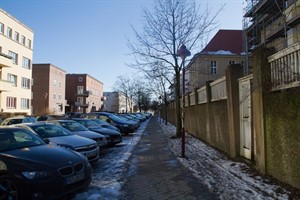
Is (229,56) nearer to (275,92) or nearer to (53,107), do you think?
(53,107)

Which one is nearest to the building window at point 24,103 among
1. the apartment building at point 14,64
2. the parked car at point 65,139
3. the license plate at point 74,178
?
the apartment building at point 14,64

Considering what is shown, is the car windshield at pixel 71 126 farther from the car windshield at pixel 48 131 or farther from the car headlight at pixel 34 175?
the car headlight at pixel 34 175

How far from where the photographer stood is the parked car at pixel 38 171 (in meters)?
5.15

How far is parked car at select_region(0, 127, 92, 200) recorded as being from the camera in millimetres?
5148

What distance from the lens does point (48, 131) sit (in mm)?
9453

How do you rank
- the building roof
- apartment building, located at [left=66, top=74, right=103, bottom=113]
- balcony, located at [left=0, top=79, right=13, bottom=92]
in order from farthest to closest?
1. apartment building, located at [left=66, top=74, right=103, bottom=113]
2. the building roof
3. balcony, located at [left=0, top=79, right=13, bottom=92]

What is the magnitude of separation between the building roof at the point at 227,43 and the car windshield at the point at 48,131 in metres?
46.8

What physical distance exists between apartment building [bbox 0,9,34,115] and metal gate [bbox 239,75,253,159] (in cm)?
3542

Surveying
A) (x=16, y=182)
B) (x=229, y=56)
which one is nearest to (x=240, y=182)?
(x=16, y=182)

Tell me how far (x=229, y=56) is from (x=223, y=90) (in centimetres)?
4383

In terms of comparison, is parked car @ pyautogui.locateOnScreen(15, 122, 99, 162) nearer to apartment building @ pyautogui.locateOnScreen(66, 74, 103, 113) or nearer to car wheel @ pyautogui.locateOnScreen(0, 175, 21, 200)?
car wheel @ pyautogui.locateOnScreen(0, 175, 21, 200)

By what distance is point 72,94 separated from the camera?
9288 cm

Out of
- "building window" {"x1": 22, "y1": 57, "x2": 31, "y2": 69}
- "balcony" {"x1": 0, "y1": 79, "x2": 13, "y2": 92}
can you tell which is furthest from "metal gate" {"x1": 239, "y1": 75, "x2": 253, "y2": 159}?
"building window" {"x1": 22, "y1": 57, "x2": 31, "y2": 69}

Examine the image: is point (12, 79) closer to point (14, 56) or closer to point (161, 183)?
point (14, 56)
